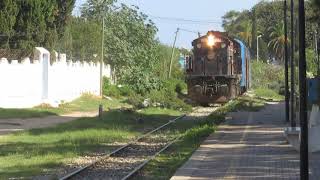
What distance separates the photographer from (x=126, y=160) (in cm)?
1764

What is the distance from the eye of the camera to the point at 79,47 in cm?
6372

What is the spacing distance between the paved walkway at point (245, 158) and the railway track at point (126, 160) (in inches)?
54.9

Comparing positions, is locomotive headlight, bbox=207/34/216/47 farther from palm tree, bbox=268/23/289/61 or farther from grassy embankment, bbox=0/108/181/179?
palm tree, bbox=268/23/289/61

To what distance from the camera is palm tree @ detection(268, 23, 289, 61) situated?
106m

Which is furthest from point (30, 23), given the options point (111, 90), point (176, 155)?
point (176, 155)

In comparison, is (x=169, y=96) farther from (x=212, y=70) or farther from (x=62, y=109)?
(x=62, y=109)

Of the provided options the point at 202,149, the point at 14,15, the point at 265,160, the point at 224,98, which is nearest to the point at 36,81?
the point at 14,15

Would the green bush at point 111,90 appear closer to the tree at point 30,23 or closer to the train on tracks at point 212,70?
the tree at point 30,23

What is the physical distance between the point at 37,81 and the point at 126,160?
72.4 ft

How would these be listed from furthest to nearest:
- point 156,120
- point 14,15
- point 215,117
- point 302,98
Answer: point 14,15
point 156,120
point 215,117
point 302,98

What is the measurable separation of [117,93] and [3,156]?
3895 cm

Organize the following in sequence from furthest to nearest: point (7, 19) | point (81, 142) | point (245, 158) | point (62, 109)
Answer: point (7, 19) < point (62, 109) < point (81, 142) < point (245, 158)

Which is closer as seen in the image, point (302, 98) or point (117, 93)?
point (302, 98)

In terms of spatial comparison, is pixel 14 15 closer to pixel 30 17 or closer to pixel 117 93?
pixel 30 17
